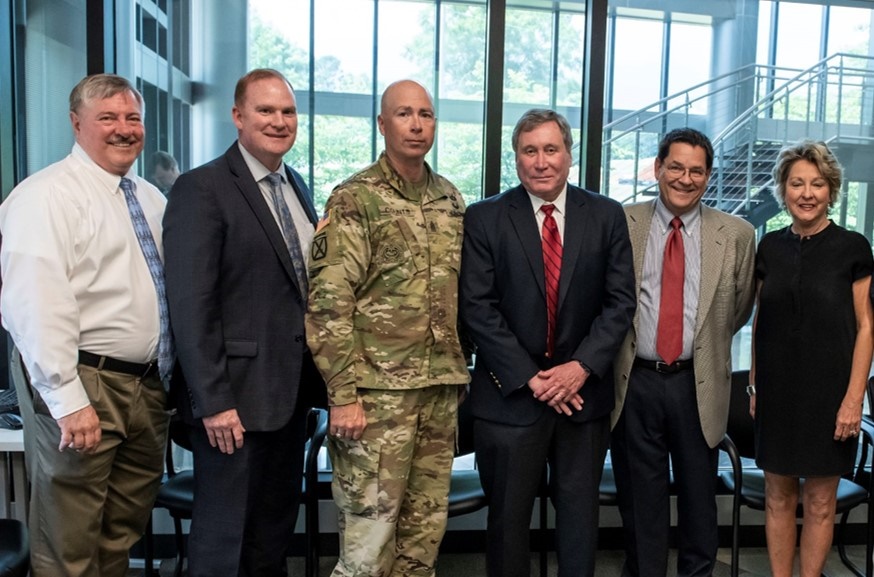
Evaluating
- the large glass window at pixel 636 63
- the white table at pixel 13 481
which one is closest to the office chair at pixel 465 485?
the white table at pixel 13 481

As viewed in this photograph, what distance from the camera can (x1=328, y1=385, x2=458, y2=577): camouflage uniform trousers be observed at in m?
2.01

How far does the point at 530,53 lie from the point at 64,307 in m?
2.08

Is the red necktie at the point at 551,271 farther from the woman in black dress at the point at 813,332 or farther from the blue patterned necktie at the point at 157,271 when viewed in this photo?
the blue patterned necktie at the point at 157,271

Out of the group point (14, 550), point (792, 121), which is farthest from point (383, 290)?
point (792, 121)

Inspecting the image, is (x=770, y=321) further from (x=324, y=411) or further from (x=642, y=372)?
(x=324, y=411)

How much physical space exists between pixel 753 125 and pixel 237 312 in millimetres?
2885

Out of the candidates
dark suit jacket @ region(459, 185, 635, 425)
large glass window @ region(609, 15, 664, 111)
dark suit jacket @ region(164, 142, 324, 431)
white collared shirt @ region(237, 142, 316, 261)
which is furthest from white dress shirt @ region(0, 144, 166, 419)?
large glass window @ region(609, 15, 664, 111)

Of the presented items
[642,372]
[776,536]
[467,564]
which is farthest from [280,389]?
[776,536]

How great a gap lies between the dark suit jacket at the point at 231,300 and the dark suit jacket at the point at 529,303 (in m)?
0.54

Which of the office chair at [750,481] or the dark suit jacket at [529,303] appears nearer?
the dark suit jacket at [529,303]

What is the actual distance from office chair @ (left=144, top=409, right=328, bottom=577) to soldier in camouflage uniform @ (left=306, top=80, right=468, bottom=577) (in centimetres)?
41

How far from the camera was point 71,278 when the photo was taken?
1.80 m

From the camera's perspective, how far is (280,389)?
1949mm

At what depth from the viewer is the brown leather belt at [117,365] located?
1.85 m
